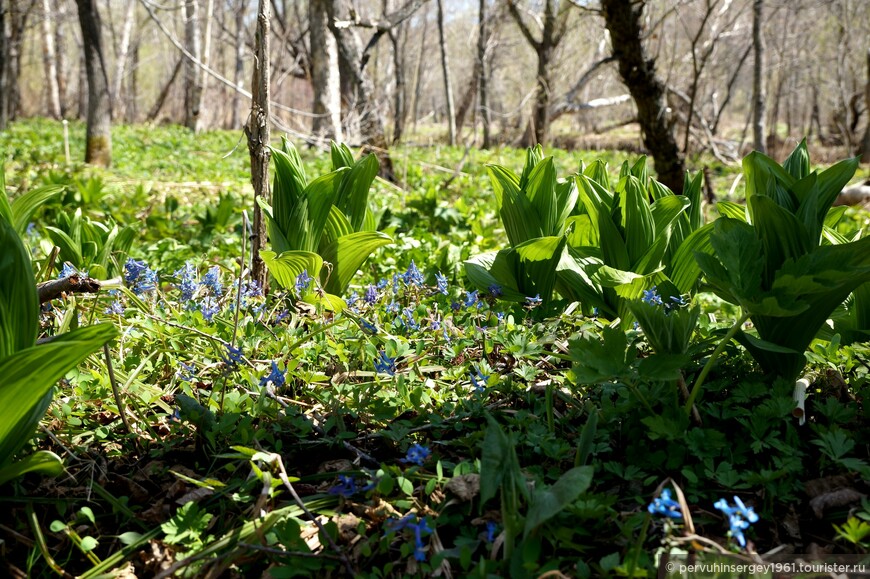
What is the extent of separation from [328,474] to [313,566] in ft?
0.96

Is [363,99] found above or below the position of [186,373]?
above

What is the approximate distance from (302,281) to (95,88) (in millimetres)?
6606

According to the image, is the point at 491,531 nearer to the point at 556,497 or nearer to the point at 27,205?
the point at 556,497

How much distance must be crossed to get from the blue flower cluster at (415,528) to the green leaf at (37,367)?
2.13 feet

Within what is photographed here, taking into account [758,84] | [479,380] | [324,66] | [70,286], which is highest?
[324,66]

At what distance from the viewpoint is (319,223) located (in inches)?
106

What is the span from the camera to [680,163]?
5.95 meters

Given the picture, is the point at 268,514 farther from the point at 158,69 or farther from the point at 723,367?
the point at 158,69

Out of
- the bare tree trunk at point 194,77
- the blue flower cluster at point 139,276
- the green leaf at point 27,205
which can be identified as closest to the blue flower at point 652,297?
the blue flower cluster at point 139,276

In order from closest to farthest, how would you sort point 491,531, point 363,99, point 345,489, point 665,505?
1. point 665,505
2. point 491,531
3. point 345,489
4. point 363,99

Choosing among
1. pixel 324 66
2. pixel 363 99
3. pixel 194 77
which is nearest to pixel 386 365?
pixel 363 99

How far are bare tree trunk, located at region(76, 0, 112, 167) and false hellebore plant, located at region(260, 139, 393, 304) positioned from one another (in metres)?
5.80

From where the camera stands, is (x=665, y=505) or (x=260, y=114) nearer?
(x=665, y=505)

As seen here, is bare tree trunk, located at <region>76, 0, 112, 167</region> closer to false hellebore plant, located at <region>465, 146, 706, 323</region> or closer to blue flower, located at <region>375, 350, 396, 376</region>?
false hellebore plant, located at <region>465, 146, 706, 323</region>
